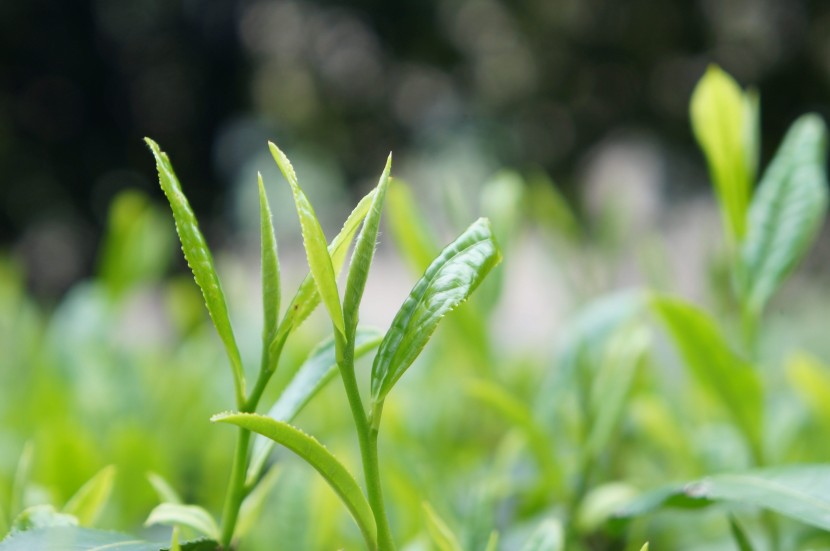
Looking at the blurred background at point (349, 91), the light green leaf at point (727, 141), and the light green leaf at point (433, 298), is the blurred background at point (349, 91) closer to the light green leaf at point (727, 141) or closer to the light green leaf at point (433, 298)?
the light green leaf at point (727, 141)

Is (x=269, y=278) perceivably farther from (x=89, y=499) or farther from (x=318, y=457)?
(x=89, y=499)

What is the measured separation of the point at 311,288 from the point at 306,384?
75 mm

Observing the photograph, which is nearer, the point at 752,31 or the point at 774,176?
the point at 774,176

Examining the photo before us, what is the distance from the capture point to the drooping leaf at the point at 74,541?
0.46 metres

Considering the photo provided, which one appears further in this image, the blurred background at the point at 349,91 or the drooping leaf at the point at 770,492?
the blurred background at the point at 349,91

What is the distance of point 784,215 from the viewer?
2.53 ft

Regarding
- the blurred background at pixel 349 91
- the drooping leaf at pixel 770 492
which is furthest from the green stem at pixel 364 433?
the blurred background at pixel 349 91

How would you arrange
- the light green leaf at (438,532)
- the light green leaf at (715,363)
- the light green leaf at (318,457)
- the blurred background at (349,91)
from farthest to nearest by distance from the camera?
1. the blurred background at (349,91)
2. the light green leaf at (715,363)
3. the light green leaf at (438,532)
4. the light green leaf at (318,457)

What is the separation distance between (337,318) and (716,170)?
50 cm

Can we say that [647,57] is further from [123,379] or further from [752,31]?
[123,379]

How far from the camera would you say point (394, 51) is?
7684mm

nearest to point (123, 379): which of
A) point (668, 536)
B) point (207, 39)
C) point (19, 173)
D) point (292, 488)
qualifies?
point (292, 488)

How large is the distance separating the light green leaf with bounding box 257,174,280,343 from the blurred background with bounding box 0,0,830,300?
616 cm

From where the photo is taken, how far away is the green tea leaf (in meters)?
0.51
